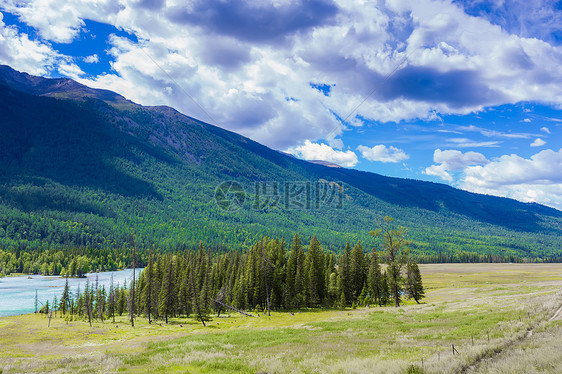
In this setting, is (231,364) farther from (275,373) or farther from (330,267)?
(330,267)

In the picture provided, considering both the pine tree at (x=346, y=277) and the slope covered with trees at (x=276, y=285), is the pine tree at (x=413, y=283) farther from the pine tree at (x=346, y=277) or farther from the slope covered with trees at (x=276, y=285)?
the pine tree at (x=346, y=277)

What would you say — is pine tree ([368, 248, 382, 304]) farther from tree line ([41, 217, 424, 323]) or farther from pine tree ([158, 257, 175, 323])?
pine tree ([158, 257, 175, 323])

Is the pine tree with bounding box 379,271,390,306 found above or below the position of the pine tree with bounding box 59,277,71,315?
above

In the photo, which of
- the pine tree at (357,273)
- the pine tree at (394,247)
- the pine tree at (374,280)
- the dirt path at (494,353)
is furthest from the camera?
the pine tree at (357,273)

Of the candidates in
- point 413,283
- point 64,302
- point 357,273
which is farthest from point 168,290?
point 413,283

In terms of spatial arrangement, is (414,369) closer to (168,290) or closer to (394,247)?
(394,247)

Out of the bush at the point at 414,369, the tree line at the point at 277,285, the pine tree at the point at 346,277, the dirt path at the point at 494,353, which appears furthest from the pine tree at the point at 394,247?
the bush at the point at 414,369

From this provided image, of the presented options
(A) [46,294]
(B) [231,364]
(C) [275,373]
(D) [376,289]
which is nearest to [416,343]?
(C) [275,373]

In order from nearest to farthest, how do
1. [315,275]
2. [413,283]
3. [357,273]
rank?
[413,283] < [315,275] < [357,273]

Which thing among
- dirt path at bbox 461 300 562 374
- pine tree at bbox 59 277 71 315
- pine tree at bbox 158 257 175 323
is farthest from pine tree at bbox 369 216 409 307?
pine tree at bbox 59 277 71 315

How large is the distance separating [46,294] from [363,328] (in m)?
160

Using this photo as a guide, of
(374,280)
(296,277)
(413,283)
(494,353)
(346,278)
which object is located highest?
(494,353)

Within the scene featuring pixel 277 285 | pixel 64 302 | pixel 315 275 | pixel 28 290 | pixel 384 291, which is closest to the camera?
pixel 384 291

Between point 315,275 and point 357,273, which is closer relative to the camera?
point 315,275
